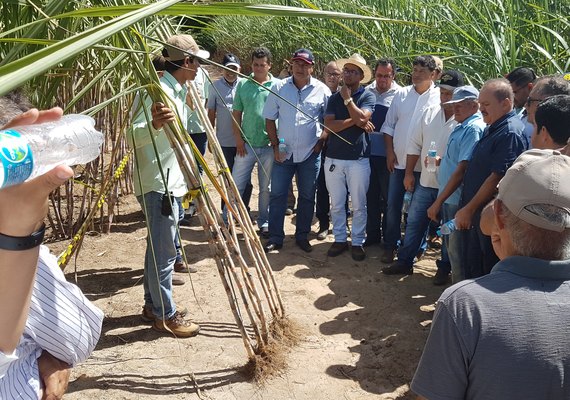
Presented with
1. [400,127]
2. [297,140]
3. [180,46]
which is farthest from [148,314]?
[400,127]

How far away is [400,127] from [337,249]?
1260 millimetres

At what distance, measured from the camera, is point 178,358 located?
3896mm

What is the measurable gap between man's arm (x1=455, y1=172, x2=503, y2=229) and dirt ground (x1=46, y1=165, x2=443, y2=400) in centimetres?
90

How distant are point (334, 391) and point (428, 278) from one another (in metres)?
1.95

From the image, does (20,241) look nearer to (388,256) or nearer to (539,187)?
(539,187)

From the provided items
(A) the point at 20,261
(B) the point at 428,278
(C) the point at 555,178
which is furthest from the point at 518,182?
(B) the point at 428,278

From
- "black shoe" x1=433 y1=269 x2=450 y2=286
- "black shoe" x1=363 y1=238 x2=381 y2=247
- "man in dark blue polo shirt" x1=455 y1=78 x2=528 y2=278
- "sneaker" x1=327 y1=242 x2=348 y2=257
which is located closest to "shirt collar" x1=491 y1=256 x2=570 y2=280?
"man in dark blue polo shirt" x1=455 y1=78 x2=528 y2=278

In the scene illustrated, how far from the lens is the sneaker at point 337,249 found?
19.2 ft

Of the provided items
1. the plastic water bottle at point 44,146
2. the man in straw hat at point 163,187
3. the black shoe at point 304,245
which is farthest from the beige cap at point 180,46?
the black shoe at point 304,245

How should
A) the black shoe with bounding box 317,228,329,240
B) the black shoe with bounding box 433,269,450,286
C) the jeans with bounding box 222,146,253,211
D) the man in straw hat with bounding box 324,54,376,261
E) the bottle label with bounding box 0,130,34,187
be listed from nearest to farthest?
1. the bottle label with bounding box 0,130,34,187
2. the black shoe with bounding box 433,269,450,286
3. the man in straw hat with bounding box 324,54,376,261
4. the black shoe with bounding box 317,228,329,240
5. the jeans with bounding box 222,146,253,211

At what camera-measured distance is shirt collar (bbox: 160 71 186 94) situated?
3.81m

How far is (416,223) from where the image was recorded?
5.21 m

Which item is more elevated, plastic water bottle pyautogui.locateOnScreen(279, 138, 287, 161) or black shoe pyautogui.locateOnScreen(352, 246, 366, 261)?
plastic water bottle pyautogui.locateOnScreen(279, 138, 287, 161)

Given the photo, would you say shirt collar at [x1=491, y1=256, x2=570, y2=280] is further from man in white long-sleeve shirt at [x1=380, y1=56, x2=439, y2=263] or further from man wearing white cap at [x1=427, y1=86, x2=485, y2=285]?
man in white long-sleeve shirt at [x1=380, y1=56, x2=439, y2=263]
